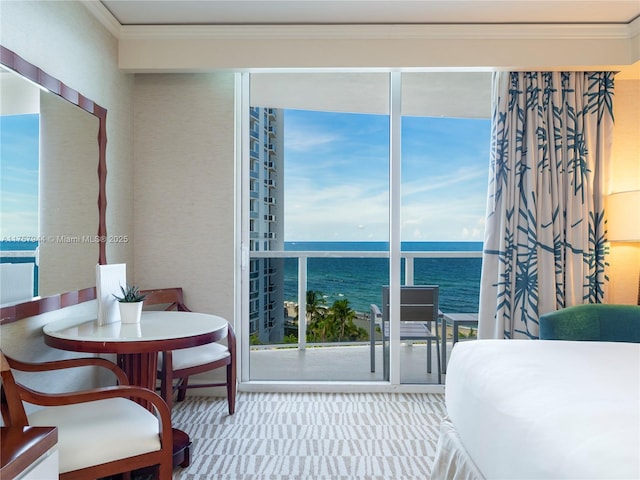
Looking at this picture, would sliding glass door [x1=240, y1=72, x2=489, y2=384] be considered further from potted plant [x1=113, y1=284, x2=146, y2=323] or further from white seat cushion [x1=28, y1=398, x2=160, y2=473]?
white seat cushion [x1=28, y1=398, x2=160, y2=473]

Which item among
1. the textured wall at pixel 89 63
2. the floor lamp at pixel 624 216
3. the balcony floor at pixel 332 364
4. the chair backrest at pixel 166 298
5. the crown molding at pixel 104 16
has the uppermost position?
the crown molding at pixel 104 16

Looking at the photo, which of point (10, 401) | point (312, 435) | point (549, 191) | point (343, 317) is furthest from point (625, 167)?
point (10, 401)

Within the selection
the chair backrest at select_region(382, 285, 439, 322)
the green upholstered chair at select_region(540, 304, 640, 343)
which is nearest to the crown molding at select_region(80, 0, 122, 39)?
the chair backrest at select_region(382, 285, 439, 322)

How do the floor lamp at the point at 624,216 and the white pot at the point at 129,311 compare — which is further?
the floor lamp at the point at 624,216

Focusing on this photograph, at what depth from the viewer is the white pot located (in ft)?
8.04

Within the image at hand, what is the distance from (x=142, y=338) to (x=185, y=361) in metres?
0.79

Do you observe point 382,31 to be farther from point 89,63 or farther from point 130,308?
point 130,308

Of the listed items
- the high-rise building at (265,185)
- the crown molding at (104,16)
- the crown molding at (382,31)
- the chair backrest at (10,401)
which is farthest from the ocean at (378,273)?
the chair backrest at (10,401)

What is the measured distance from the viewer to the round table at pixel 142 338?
80.7 inches

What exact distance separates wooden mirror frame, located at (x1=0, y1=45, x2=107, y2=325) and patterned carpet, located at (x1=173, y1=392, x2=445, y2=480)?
1.04m

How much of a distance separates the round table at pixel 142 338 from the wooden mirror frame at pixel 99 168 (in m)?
0.12

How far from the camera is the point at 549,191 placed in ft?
10.9

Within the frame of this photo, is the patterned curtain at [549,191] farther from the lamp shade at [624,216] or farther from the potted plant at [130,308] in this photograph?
the potted plant at [130,308]

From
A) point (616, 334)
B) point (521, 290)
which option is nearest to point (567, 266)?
point (521, 290)
